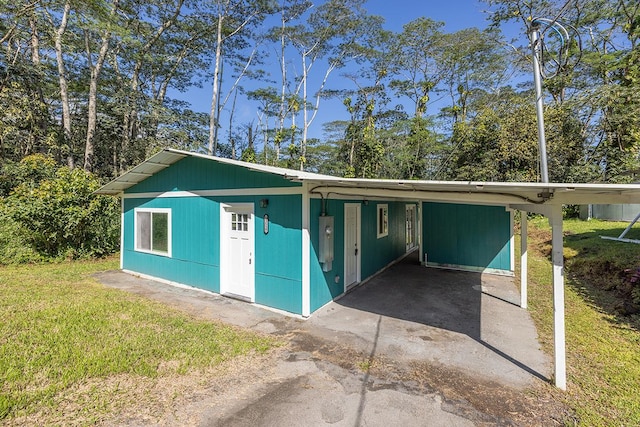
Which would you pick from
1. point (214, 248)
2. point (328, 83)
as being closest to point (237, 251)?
point (214, 248)

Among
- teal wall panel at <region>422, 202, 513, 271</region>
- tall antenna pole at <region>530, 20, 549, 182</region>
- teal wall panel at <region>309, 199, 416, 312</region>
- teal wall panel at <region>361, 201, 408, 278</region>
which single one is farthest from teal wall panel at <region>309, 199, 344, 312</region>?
tall antenna pole at <region>530, 20, 549, 182</region>

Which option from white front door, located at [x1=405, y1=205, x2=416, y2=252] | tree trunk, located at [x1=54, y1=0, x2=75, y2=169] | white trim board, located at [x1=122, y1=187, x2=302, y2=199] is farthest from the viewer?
tree trunk, located at [x1=54, y1=0, x2=75, y2=169]

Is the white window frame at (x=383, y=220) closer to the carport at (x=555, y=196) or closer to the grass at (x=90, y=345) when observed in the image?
the carport at (x=555, y=196)

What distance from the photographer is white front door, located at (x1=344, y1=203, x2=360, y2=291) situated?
626 centimetres

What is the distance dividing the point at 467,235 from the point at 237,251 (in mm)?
6650

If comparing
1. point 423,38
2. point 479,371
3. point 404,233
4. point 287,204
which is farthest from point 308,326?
point 423,38

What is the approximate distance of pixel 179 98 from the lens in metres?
19.0

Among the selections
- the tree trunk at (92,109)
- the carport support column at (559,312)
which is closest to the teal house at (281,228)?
the carport support column at (559,312)

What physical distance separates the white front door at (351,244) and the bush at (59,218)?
8.48 metres

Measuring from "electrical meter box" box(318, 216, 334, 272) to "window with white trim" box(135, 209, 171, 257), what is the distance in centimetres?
418

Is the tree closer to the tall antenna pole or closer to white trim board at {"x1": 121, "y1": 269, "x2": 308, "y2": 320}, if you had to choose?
the tall antenna pole

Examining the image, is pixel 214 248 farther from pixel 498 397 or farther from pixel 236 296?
pixel 498 397

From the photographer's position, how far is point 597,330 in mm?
4395

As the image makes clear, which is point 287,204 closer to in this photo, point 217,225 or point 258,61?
point 217,225
